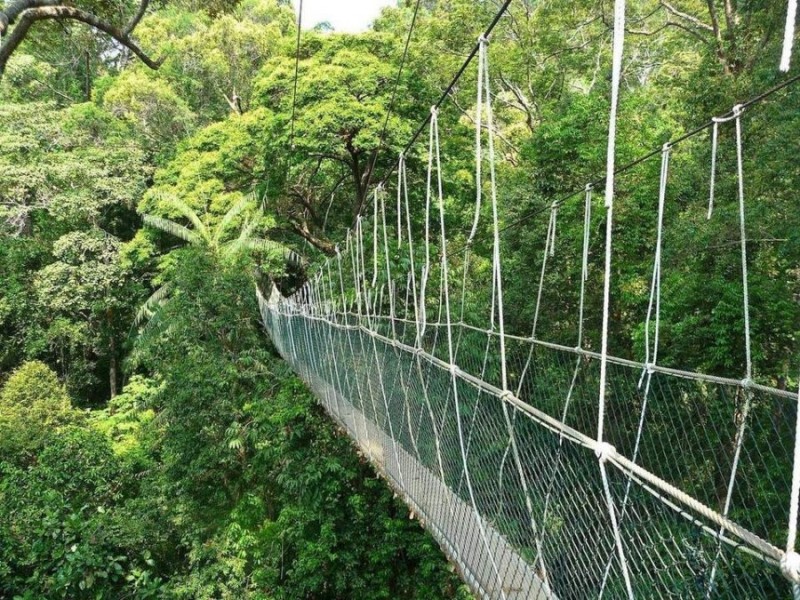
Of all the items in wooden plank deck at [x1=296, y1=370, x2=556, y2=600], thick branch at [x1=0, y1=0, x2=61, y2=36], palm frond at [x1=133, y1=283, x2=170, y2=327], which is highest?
thick branch at [x1=0, y1=0, x2=61, y2=36]

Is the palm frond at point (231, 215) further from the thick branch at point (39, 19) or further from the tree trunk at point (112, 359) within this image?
the thick branch at point (39, 19)

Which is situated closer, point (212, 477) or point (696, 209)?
point (696, 209)

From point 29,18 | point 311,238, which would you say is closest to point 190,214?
point 311,238

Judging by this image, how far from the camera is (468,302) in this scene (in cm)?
469

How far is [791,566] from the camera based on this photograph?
63 centimetres

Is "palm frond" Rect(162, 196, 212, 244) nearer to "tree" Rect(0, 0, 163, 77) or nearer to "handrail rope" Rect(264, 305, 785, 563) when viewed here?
"tree" Rect(0, 0, 163, 77)

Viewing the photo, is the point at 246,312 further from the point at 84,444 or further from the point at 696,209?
the point at 696,209

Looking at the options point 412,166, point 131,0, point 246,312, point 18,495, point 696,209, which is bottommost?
point 18,495

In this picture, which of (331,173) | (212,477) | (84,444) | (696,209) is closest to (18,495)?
(84,444)

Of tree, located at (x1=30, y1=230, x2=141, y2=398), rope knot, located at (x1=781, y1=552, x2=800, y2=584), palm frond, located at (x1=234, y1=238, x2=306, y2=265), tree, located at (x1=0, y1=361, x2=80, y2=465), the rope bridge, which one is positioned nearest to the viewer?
rope knot, located at (x1=781, y1=552, x2=800, y2=584)

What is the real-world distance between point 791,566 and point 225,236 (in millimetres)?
6243

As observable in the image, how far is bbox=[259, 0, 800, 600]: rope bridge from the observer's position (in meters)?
1.10

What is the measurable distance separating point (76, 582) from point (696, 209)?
432 cm

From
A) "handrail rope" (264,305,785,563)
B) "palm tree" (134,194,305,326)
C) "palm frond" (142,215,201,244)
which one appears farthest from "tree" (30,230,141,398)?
"handrail rope" (264,305,785,563)
